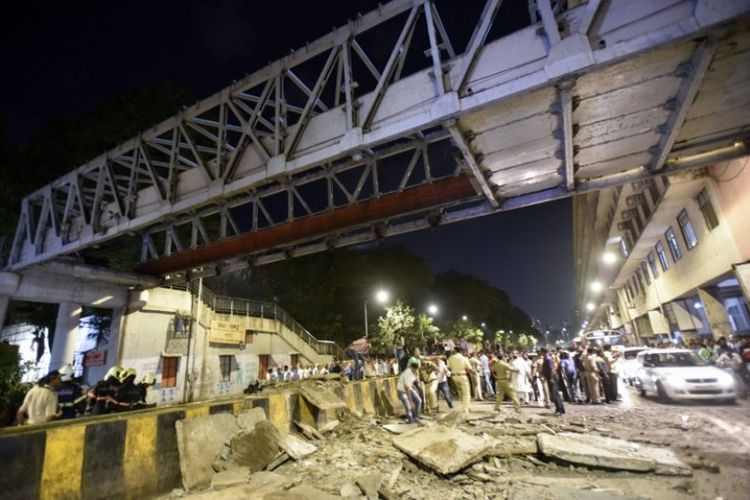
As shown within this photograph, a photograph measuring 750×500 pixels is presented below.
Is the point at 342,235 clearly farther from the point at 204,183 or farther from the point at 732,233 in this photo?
the point at 732,233

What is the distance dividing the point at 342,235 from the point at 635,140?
707 cm

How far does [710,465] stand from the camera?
482 cm

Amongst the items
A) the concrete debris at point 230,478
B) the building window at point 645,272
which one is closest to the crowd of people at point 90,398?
the concrete debris at point 230,478

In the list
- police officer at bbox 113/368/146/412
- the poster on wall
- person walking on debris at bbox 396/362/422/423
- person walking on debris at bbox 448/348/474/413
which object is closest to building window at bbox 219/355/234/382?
the poster on wall

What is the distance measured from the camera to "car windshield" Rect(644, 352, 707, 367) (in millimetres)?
10961

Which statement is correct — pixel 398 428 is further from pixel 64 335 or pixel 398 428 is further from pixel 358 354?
pixel 64 335

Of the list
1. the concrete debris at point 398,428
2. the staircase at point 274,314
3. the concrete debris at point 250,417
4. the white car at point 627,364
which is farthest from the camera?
the staircase at point 274,314

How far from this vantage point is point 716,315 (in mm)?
16891

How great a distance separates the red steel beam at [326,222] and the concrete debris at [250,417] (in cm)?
478

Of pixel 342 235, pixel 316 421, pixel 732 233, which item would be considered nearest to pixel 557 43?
pixel 342 235

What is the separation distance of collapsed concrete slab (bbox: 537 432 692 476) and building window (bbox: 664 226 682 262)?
754 inches

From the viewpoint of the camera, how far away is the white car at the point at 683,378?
9470mm

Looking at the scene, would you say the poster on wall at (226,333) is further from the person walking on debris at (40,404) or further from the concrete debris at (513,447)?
the concrete debris at (513,447)

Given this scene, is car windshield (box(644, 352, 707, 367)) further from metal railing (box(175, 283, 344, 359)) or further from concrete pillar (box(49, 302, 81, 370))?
metal railing (box(175, 283, 344, 359))
